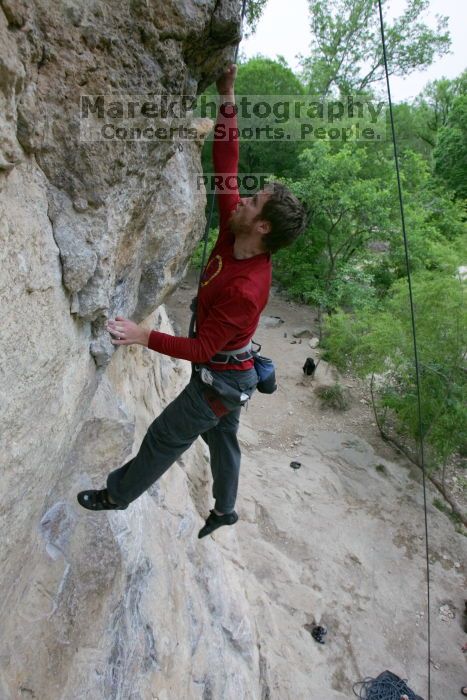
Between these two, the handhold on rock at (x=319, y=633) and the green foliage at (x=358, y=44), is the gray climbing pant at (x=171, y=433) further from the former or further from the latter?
the green foliage at (x=358, y=44)

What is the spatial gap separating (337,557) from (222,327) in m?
5.71

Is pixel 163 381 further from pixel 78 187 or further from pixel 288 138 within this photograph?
pixel 288 138

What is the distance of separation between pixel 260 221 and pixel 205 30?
0.99m

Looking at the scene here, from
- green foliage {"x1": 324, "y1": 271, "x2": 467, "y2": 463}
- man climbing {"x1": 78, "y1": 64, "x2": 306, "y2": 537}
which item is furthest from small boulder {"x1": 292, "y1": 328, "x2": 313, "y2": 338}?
man climbing {"x1": 78, "y1": 64, "x2": 306, "y2": 537}

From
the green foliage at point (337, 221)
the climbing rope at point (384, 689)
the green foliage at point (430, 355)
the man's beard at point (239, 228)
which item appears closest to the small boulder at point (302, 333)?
the green foliage at point (337, 221)

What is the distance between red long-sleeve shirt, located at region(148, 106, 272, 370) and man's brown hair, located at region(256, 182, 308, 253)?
0.15 meters

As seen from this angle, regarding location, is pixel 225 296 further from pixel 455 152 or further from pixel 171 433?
pixel 455 152

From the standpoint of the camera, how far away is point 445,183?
20.1 metres

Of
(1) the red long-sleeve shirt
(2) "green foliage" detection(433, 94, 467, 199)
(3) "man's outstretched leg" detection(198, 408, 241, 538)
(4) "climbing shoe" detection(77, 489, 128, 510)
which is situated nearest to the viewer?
(1) the red long-sleeve shirt

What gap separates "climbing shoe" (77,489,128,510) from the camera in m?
2.75

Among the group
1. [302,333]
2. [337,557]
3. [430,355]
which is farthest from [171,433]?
[302,333]

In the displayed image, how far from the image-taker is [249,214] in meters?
2.38

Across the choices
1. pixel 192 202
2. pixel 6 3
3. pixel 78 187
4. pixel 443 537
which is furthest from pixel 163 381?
pixel 443 537

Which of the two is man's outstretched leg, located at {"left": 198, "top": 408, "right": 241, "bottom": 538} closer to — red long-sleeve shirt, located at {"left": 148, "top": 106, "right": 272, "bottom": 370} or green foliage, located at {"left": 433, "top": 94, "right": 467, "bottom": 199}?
red long-sleeve shirt, located at {"left": 148, "top": 106, "right": 272, "bottom": 370}
